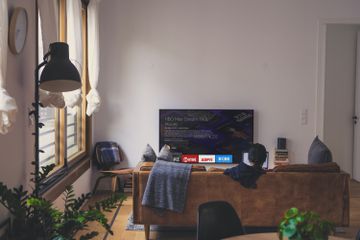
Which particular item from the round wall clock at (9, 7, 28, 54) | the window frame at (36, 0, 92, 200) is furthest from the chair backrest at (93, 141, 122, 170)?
the round wall clock at (9, 7, 28, 54)

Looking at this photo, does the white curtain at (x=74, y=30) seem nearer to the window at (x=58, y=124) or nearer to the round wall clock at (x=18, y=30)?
the window at (x=58, y=124)

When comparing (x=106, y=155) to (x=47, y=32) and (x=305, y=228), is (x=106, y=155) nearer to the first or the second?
(x=47, y=32)

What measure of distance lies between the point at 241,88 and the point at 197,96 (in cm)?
66

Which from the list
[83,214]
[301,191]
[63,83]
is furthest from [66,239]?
[301,191]

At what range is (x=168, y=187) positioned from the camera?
3879mm

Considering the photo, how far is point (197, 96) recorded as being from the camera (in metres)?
6.20

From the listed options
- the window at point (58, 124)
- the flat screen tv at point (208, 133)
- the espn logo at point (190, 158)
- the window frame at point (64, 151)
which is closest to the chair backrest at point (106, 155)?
the window frame at point (64, 151)

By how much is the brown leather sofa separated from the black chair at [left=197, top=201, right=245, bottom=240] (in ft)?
4.57

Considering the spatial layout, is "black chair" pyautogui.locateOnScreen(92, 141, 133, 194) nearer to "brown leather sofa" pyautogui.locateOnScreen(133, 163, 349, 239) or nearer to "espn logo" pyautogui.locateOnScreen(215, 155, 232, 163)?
"espn logo" pyautogui.locateOnScreen(215, 155, 232, 163)

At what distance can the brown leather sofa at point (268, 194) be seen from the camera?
392cm

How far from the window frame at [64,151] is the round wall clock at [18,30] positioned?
1.14 ft

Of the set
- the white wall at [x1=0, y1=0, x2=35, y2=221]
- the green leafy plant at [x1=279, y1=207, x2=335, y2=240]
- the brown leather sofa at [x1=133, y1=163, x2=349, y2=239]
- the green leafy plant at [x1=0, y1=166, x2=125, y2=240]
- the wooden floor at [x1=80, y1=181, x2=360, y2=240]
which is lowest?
the wooden floor at [x1=80, y1=181, x2=360, y2=240]

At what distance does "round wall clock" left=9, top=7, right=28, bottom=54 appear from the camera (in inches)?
108

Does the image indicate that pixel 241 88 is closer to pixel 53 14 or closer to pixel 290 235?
pixel 53 14
